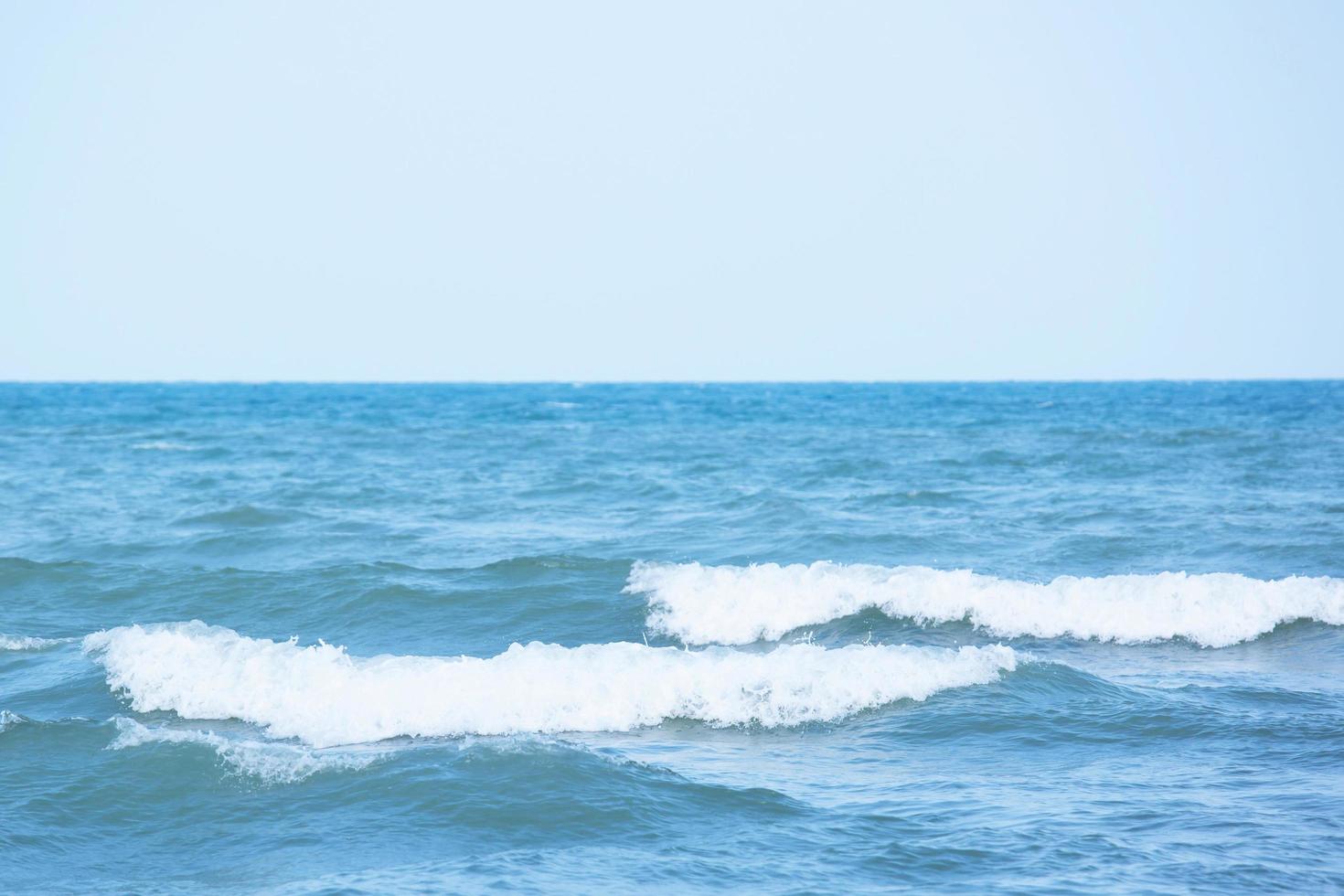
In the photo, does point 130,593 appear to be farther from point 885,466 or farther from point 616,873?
point 885,466

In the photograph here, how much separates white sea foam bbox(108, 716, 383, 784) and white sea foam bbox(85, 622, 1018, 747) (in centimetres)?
68

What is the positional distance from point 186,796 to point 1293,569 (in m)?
14.3

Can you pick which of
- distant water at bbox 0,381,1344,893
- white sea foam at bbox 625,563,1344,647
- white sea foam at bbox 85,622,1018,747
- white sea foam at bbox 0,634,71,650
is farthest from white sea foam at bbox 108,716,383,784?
white sea foam at bbox 625,563,1344,647

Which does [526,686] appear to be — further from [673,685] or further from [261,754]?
[261,754]

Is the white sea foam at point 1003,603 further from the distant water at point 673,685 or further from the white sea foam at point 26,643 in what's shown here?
the white sea foam at point 26,643

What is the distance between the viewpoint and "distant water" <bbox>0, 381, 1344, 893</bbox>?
7129 mm

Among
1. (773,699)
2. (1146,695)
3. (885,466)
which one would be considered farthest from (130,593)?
(885,466)

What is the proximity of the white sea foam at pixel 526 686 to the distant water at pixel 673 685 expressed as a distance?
39 millimetres

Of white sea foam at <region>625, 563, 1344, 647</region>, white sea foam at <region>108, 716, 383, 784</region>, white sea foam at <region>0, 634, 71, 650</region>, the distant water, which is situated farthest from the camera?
white sea foam at <region>625, 563, 1344, 647</region>

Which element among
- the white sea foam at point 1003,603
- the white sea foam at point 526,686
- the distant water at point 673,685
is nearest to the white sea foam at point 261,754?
the distant water at point 673,685

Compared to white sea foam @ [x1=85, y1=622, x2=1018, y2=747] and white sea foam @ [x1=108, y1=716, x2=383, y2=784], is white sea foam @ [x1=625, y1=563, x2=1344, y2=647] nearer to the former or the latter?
white sea foam @ [x1=85, y1=622, x2=1018, y2=747]

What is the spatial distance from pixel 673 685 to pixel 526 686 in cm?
132

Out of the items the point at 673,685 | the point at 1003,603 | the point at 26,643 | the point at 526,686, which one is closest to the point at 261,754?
the point at 526,686

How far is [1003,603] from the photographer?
1384 cm
